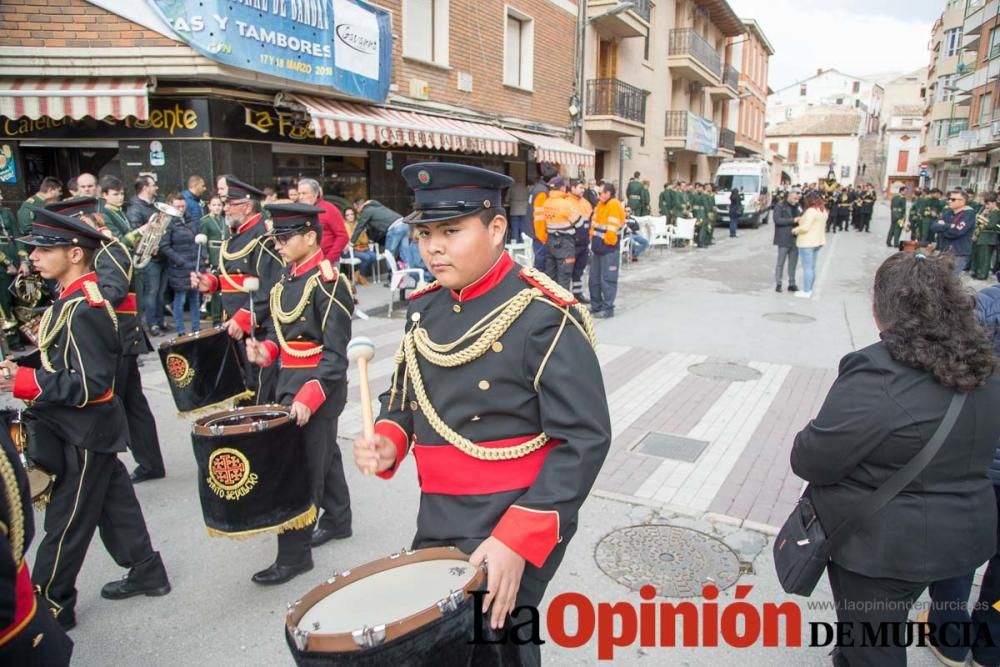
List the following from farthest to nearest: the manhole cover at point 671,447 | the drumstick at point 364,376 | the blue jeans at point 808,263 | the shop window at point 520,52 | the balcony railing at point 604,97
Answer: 1. the balcony railing at point 604,97
2. the shop window at point 520,52
3. the blue jeans at point 808,263
4. the manhole cover at point 671,447
5. the drumstick at point 364,376

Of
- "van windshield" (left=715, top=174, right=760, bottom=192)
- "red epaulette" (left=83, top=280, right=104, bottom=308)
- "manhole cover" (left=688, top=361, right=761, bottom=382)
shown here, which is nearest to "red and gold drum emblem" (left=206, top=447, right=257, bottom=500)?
"red epaulette" (left=83, top=280, right=104, bottom=308)

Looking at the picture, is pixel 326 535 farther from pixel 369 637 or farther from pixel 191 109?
pixel 191 109

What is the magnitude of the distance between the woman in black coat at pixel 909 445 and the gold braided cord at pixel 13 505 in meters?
2.49

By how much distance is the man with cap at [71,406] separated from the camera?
3.25m

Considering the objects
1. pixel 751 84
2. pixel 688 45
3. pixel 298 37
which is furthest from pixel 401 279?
pixel 751 84

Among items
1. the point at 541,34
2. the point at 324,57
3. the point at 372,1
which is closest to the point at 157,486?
the point at 324,57

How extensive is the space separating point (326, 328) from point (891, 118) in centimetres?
9135

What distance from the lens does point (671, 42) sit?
28.4 metres

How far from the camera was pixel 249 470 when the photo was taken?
330cm

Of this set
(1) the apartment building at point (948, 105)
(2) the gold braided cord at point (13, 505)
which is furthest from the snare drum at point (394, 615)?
(1) the apartment building at point (948, 105)

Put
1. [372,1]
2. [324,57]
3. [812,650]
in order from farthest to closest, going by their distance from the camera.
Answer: [372,1] < [324,57] < [812,650]

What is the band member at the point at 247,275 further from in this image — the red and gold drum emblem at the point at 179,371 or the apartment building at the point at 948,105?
the apartment building at the point at 948,105

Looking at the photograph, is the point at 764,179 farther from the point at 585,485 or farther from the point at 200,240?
the point at 585,485

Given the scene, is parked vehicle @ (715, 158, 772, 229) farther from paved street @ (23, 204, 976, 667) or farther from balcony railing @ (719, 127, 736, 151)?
paved street @ (23, 204, 976, 667)
